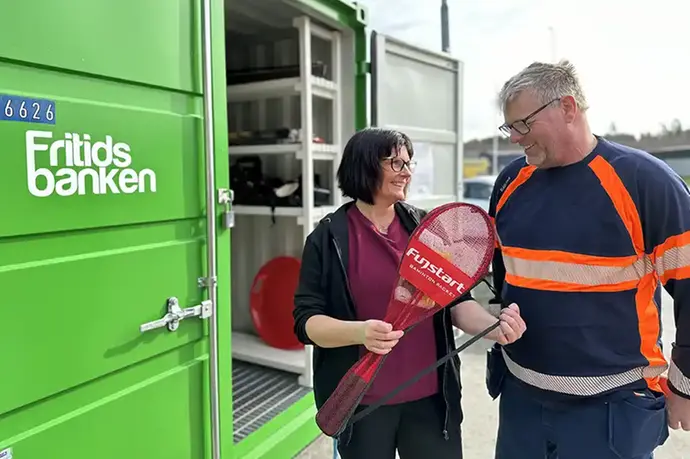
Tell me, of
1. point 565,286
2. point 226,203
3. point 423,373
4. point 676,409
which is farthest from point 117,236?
point 676,409

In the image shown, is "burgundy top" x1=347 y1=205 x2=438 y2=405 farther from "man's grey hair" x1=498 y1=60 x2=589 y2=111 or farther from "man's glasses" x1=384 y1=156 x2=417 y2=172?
A: "man's grey hair" x1=498 y1=60 x2=589 y2=111

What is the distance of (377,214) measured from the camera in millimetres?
1753

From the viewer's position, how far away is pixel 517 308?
1.49m

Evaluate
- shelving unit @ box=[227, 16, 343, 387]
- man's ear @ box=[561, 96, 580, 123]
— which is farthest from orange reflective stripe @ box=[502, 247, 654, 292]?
shelving unit @ box=[227, 16, 343, 387]

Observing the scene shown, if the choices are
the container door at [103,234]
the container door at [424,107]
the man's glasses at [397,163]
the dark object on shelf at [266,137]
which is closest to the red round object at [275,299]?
the dark object on shelf at [266,137]

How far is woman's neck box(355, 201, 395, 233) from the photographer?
174 cm

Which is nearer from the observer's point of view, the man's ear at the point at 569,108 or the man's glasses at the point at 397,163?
the man's ear at the point at 569,108

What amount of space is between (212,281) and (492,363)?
109cm

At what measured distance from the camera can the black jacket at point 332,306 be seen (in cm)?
164

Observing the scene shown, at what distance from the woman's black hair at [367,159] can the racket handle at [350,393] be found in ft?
1.69

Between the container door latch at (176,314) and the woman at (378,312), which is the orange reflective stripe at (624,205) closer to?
the woman at (378,312)

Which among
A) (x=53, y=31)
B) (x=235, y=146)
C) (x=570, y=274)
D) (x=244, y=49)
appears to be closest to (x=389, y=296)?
(x=570, y=274)

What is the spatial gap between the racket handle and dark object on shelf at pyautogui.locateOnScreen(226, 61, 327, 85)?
7.96ft

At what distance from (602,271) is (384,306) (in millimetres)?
625
